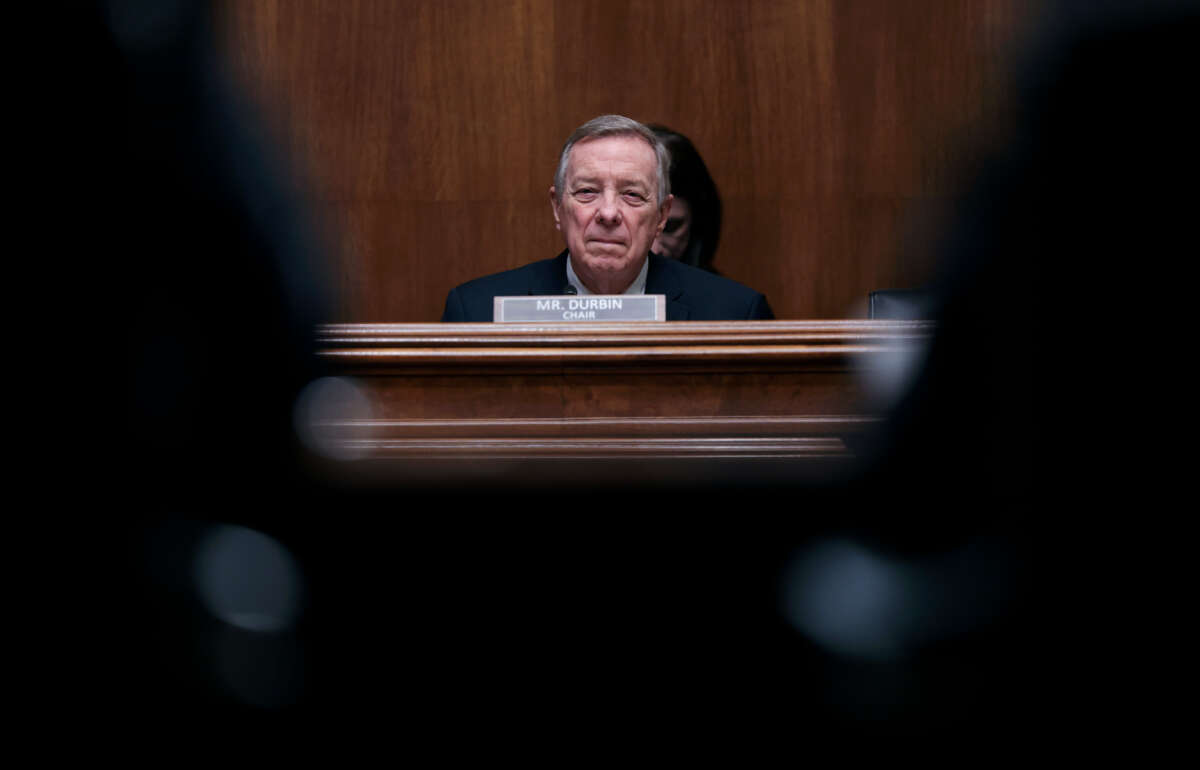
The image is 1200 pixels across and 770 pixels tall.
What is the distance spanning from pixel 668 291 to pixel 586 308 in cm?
57

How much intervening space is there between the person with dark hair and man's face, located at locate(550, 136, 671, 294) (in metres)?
0.50

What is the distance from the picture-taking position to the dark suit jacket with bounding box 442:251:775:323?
53.1 inches

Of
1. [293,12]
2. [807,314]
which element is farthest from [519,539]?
[293,12]

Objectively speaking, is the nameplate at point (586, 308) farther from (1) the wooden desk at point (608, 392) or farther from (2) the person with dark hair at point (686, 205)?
(2) the person with dark hair at point (686, 205)

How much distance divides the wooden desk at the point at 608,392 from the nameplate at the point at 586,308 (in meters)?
0.20

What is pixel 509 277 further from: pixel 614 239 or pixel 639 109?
pixel 639 109

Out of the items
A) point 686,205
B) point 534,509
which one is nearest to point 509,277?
point 686,205

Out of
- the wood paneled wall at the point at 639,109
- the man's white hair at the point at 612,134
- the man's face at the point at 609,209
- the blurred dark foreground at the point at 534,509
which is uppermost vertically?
the wood paneled wall at the point at 639,109

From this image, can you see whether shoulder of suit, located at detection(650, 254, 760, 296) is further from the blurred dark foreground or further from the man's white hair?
the blurred dark foreground

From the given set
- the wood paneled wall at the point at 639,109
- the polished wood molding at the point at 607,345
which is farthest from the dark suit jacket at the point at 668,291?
the wood paneled wall at the point at 639,109

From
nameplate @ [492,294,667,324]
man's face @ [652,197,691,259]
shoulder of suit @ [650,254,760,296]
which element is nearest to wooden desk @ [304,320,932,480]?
nameplate @ [492,294,667,324]

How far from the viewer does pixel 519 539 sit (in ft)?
1.59

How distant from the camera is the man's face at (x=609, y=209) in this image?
4.50 ft

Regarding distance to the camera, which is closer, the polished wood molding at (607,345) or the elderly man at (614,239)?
the polished wood molding at (607,345)
